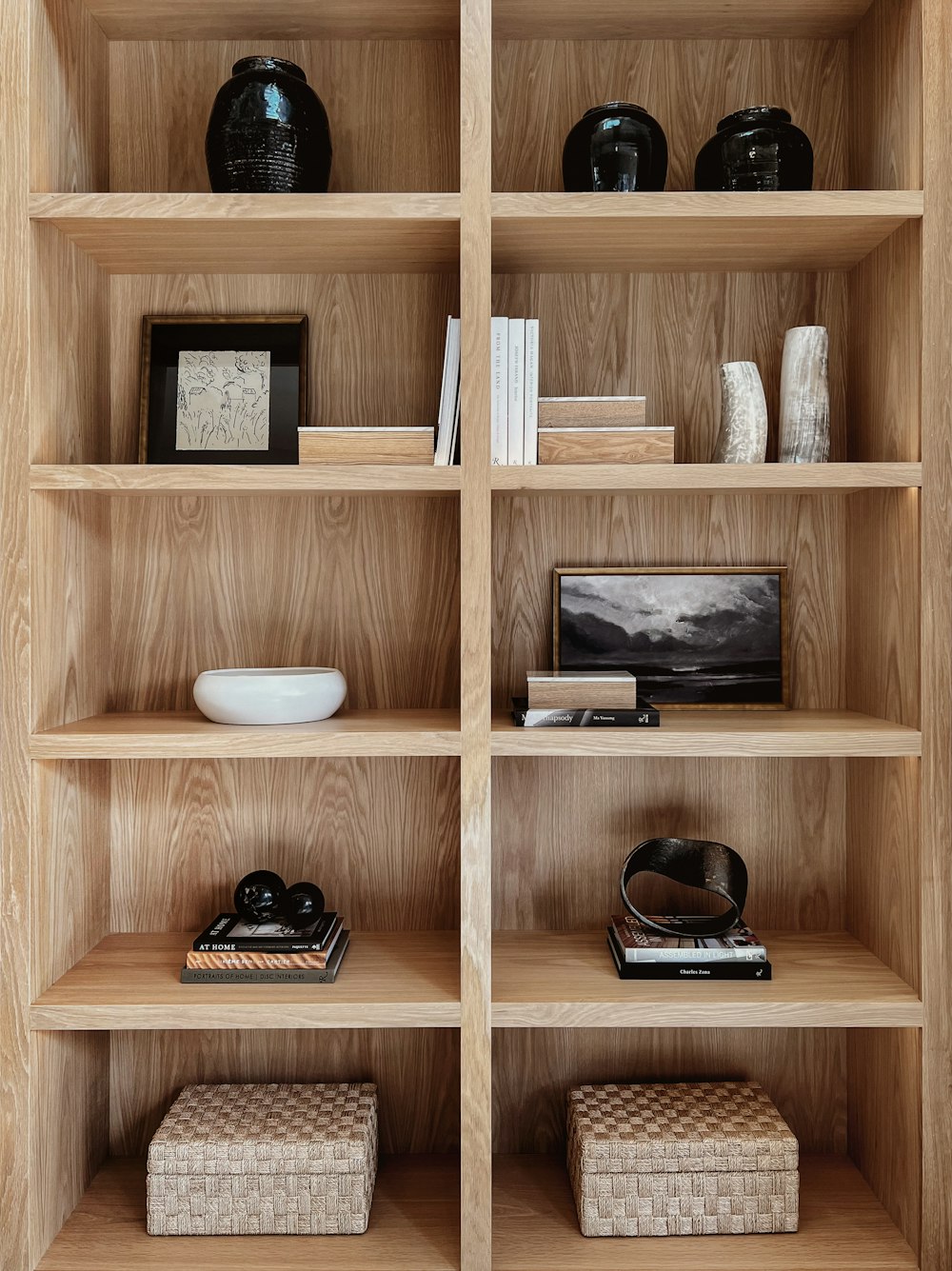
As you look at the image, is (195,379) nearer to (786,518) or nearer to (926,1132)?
(786,518)

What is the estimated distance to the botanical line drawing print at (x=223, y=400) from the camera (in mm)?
1858

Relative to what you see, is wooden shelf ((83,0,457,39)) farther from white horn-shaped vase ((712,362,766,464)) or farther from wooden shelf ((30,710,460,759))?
wooden shelf ((30,710,460,759))

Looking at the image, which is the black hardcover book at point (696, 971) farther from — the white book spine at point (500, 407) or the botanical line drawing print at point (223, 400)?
the botanical line drawing print at point (223, 400)

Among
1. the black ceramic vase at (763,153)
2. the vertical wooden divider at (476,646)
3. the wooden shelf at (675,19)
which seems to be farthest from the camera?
the wooden shelf at (675,19)

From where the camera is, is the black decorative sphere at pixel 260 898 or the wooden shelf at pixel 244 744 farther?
the black decorative sphere at pixel 260 898

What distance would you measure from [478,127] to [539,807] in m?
1.19

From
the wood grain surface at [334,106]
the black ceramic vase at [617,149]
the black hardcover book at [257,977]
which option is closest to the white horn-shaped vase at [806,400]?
the black ceramic vase at [617,149]

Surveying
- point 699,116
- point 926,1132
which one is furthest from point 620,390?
point 926,1132

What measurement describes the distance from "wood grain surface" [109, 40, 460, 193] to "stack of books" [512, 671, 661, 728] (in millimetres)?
992

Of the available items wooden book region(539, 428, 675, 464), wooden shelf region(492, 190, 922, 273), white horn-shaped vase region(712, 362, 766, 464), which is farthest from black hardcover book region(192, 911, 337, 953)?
wooden shelf region(492, 190, 922, 273)

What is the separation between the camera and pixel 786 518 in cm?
192

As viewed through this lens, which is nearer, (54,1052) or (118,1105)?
(54,1052)

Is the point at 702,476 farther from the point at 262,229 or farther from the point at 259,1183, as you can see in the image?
the point at 259,1183

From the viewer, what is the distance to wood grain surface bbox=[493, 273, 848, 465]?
1.91 metres
